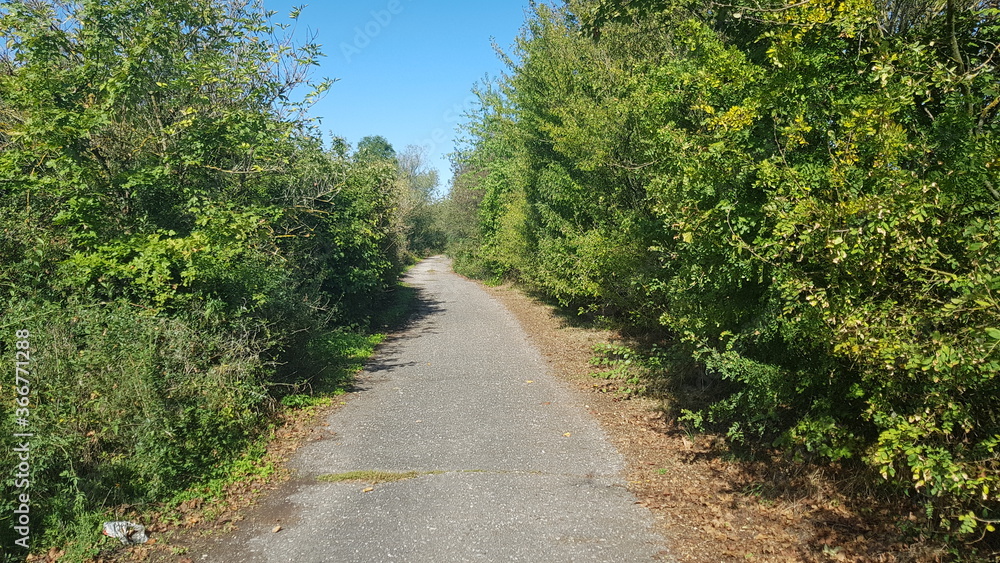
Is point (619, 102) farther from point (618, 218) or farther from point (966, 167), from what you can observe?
point (966, 167)

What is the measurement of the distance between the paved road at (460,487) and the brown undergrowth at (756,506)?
309 mm

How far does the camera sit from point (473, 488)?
6.11 meters

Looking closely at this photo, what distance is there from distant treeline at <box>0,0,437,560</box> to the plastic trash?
15 cm

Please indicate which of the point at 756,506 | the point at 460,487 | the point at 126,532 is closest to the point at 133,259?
the point at 126,532

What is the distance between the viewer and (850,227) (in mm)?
3758

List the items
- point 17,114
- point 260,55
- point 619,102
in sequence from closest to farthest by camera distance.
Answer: point 17,114 < point 260,55 < point 619,102

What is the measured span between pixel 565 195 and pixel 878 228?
10274mm

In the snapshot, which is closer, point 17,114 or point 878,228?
point 878,228

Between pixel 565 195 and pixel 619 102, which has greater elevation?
pixel 619 102

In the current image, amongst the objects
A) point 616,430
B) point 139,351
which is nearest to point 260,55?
point 139,351

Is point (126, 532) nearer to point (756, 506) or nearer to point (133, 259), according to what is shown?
point (133, 259)

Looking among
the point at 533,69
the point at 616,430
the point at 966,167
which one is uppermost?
the point at 533,69

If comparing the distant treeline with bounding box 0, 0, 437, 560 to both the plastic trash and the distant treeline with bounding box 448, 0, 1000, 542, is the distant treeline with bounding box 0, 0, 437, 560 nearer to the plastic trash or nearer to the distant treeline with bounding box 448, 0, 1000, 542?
the plastic trash

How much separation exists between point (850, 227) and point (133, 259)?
7629 millimetres
